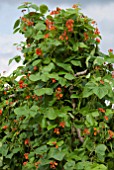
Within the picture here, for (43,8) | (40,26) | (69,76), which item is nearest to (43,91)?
(69,76)

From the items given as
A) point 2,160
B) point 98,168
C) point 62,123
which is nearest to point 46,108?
point 62,123

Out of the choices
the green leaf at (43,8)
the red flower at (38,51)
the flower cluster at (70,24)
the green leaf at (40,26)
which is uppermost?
the green leaf at (43,8)

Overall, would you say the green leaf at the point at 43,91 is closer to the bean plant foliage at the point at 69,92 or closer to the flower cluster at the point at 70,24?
the bean plant foliage at the point at 69,92

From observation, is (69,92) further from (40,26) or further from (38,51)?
(40,26)

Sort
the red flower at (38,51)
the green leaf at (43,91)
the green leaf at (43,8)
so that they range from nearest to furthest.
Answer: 1. the green leaf at (43,91)
2. the red flower at (38,51)
3. the green leaf at (43,8)

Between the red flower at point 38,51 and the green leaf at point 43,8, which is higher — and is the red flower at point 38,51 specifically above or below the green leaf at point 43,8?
below

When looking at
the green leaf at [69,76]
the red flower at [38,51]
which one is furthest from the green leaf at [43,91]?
the red flower at [38,51]

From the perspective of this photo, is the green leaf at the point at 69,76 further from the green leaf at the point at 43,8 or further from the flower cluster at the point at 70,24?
the green leaf at the point at 43,8

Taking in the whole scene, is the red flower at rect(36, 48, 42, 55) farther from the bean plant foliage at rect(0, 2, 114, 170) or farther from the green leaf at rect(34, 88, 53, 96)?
the green leaf at rect(34, 88, 53, 96)

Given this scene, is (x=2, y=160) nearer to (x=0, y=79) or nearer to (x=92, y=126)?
(x=0, y=79)

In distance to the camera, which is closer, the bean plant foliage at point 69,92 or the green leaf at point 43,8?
the bean plant foliage at point 69,92

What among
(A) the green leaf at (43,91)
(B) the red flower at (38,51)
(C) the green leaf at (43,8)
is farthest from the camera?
(C) the green leaf at (43,8)

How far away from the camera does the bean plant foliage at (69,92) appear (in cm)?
285

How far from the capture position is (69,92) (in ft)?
9.75
